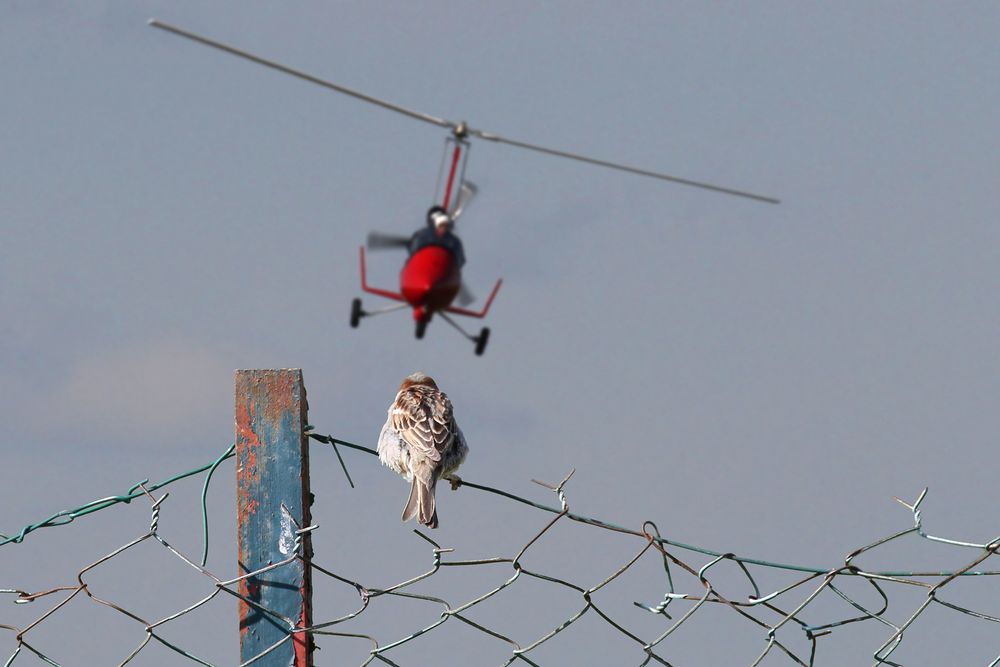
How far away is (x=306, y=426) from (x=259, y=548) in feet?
1.04

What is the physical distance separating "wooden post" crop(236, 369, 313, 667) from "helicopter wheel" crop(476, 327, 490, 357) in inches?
1061

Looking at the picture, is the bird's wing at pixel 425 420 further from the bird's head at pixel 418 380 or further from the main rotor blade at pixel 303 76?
the main rotor blade at pixel 303 76

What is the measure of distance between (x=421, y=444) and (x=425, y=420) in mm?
215

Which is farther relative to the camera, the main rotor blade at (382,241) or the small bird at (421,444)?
the main rotor blade at (382,241)

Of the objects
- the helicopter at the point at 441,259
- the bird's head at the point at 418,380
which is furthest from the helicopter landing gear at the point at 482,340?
the bird's head at the point at 418,380

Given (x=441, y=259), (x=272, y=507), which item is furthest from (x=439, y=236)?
(x=272, y=507)

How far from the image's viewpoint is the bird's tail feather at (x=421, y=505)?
6.39 meters

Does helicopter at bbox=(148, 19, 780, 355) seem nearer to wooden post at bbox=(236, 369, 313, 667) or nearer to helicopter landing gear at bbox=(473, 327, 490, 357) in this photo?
helicopter landing gear at bbox=(473, 327, 490, 357)

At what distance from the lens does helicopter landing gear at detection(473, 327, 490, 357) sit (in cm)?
3069

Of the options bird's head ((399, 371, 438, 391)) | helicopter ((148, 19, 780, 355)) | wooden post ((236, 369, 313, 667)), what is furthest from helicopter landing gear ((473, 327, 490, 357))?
wooden post ((236, 369, 313, 667))

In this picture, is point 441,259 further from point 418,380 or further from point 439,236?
point 418,380

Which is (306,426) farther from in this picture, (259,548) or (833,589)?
(833,589)

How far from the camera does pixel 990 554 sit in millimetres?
3928

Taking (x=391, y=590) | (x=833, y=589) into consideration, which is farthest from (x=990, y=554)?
(x=391, y=590)
